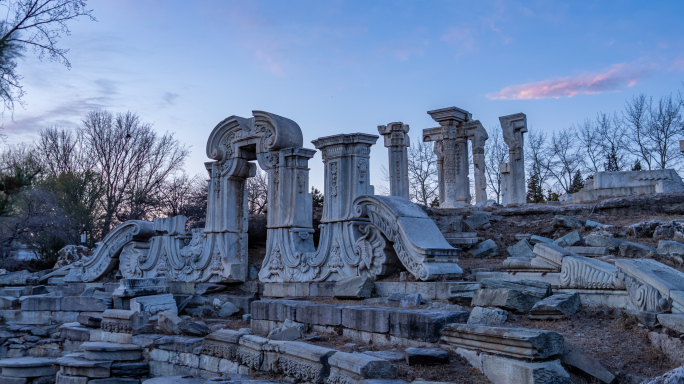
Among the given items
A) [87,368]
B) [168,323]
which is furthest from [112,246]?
[87,368]

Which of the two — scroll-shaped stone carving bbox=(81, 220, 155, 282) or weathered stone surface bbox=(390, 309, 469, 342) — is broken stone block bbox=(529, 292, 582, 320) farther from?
scroll-shaped stone carving bbox=(81, 220, 155, 282)

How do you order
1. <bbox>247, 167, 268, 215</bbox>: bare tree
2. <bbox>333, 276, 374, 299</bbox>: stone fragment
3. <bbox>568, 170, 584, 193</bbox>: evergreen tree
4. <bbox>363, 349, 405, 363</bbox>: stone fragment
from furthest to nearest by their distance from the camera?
1. <bbox>568, 170, 584, 193</bbox>: evergreen tree
2. <bbox>247, 167, 268, 215</bbox>: bare tree
3. <bbox>333, 276, 374, 299</bbox>: stone fragment
4. <bbox>363, 349, 405, 363</bbox>: stone fragment

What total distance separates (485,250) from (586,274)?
4.57 metres

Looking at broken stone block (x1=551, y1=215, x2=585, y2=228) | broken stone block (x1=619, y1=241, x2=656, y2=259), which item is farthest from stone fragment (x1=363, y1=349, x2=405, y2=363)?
broken stone block (x1=551, y1=215, x2=585, y2=228)

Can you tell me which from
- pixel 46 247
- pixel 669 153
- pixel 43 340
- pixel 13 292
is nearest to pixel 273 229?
pixel 43 340

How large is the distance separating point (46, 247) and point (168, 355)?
1673 cm

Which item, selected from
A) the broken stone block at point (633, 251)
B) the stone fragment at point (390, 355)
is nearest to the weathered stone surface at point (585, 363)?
the stone fragment at point (390, 355)

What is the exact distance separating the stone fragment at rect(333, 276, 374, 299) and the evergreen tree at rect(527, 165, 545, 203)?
28.4m

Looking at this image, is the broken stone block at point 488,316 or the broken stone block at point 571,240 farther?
the broken stone block at point 571,240

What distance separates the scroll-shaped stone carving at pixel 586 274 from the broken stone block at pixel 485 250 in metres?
4.05

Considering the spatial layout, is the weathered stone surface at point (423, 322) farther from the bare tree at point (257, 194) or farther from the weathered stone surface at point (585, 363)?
the bare tree at point (257, 194)

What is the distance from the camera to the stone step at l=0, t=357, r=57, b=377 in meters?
9.20

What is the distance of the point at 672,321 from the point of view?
4875 millimetres

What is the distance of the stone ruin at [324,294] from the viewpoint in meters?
5.17
